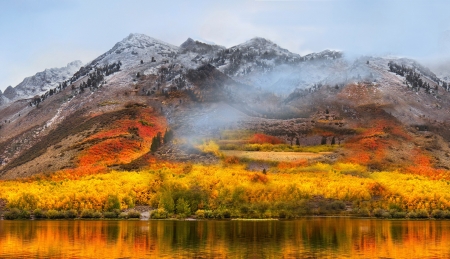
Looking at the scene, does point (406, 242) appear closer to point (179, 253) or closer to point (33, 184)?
point (179, 253)

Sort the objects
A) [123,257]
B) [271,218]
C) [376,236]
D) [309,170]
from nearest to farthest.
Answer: [123,257], [376,236], [271,218], [309,170]

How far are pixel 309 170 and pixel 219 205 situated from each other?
55.5 m

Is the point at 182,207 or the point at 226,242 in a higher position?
the point at 182,207

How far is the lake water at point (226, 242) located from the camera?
234 feet

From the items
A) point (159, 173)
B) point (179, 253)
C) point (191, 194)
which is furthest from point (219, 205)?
point (179, 253)

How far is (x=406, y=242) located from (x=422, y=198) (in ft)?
250

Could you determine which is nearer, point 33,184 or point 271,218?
point 271,218

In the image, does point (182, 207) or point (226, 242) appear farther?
point (182, 207)

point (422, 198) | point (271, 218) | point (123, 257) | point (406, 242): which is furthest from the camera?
point (422, 198)

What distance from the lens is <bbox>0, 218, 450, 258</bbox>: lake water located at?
7125 centimetres

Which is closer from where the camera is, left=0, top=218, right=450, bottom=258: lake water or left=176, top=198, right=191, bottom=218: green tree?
left=0, top=218, right=450, bottom=258: lake water

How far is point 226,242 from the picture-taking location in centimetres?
8281

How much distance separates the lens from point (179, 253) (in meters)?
70.6

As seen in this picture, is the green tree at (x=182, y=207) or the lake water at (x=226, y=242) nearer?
the lake water at (x=226, y=242)
